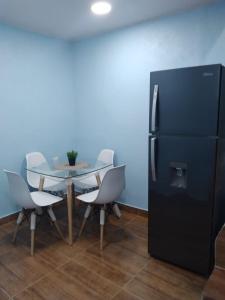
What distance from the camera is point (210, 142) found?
5.86 ft

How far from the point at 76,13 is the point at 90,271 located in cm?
253

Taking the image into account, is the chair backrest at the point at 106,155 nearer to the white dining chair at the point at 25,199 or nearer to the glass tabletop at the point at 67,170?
the glass tabletop at the point at 67,170

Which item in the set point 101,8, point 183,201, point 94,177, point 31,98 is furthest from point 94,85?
point 183,201

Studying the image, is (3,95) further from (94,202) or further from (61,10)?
(94,202)

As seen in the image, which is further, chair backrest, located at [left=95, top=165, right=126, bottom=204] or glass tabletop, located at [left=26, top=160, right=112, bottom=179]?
glass tabletop, located at [left=26, top=160, right=112, bottom=179]

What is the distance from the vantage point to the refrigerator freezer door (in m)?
1.75

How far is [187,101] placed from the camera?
186 cm

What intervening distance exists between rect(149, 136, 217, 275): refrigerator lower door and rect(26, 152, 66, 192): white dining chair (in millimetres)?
1308

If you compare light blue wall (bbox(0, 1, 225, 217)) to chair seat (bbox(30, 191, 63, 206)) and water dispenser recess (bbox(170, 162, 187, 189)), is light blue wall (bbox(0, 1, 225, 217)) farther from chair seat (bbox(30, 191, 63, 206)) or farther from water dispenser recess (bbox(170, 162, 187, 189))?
water dispenser recess (bbox(170, 162, 187, 189))

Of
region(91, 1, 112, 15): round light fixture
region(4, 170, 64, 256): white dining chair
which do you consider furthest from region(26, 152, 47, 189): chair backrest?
region(91, 1, 112, 15): round light fixture

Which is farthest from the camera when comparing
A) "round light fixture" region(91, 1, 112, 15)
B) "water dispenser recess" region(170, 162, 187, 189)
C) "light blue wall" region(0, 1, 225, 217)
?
"light blue wall" region(0, 1, 225, 217)

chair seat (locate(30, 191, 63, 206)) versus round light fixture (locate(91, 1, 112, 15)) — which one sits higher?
round light fixture (locate(91, 1, 112, 15))

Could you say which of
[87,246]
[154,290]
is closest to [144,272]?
[154,290]

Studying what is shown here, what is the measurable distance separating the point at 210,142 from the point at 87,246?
1644 mm
